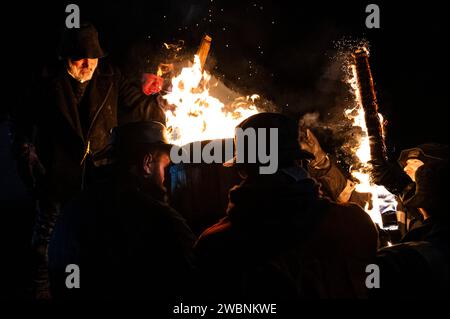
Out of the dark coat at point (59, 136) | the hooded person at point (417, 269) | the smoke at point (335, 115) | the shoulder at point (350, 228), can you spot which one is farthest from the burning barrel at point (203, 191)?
the smoke at point (335, 115)

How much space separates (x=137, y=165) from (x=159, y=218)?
685 millimetres

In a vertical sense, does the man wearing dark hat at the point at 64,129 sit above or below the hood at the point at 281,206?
above

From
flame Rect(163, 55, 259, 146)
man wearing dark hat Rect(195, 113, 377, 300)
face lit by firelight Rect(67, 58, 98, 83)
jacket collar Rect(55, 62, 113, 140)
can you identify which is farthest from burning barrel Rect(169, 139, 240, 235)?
man wearing dark hat Rect(195, 113, 377, 300)

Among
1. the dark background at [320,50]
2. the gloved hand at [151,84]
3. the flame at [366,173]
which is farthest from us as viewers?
the dark background at [320,50]

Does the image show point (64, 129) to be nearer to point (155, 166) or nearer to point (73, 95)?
point (73, 95)

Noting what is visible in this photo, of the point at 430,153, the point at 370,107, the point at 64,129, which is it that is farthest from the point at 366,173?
the point at 64,129

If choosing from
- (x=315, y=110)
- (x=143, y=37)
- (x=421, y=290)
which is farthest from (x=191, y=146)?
(x=315, y=110)

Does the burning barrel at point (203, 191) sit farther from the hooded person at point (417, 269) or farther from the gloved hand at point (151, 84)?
the hooded person at point (417, 269)

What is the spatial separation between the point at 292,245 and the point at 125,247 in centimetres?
143

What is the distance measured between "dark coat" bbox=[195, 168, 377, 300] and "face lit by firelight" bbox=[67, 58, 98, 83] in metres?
4.27

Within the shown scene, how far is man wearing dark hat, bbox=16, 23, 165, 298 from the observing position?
215 inches

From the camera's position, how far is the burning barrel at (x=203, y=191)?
5.13 meters
